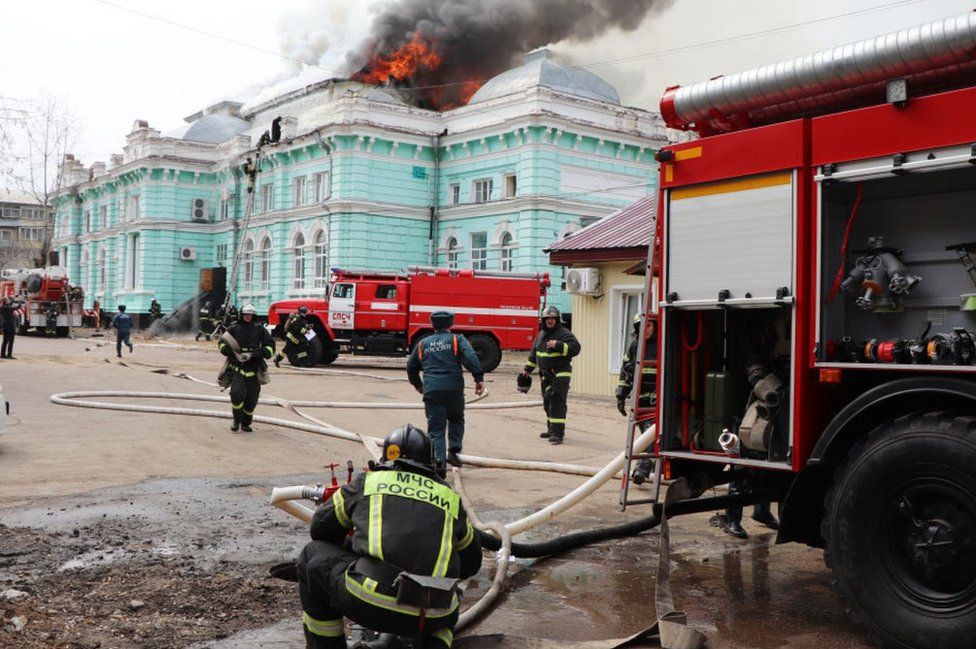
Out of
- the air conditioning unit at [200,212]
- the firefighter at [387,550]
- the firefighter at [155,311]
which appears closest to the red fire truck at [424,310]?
the firefighter at [155,311]

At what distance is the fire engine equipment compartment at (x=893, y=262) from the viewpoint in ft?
14.6

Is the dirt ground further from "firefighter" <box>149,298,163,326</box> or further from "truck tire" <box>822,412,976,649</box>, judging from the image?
"firefighter" <box>149,298,163,326</box>

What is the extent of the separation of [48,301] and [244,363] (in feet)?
93.5

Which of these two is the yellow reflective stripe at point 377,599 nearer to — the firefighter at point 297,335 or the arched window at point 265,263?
the firefighter at point 297,335

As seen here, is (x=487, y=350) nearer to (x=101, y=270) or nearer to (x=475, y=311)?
(x=475, y=311)

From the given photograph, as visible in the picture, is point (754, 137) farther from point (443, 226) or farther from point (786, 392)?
point (443, 226)

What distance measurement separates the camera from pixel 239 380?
38.3 ft

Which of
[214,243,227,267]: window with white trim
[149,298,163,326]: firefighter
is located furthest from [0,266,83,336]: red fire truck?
[214,243,227,267]: window with white trim

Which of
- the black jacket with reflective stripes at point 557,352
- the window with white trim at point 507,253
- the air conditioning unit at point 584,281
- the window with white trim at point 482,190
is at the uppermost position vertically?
the window with white trim at point 482,190

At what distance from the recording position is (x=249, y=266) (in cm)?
4075

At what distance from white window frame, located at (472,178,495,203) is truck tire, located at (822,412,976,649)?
2865cm

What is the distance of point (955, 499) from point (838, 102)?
2.11m

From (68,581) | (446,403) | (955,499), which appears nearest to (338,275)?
(446,403)

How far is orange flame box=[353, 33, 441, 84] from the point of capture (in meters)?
40.7
